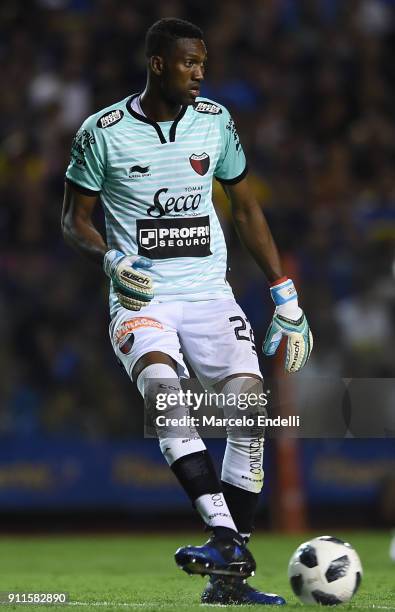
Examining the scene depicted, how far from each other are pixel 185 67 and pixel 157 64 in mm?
157

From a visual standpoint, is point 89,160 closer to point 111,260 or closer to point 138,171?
point 138,171

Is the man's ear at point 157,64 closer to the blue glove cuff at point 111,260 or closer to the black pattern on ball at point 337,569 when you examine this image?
the blue glove cuff at point 111,260

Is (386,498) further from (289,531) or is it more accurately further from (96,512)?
(96,512)

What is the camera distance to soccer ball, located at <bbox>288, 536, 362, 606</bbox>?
18.0 feet

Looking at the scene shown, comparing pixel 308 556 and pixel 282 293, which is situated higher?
pixel 282 293

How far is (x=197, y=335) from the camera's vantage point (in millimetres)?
5898

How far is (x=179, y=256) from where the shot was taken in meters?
5.91

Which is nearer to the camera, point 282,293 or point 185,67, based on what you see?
point 185,67

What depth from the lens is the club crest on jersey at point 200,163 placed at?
5957mm

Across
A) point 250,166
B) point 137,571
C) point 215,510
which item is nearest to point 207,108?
point 215,510

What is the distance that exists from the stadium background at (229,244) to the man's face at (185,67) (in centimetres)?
434

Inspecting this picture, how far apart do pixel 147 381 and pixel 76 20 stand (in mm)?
9442

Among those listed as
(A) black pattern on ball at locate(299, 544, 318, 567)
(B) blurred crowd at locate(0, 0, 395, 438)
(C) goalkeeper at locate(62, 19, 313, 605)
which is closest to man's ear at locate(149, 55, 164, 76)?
(C) goalkeeper at locate(62, 19, 313, 605)

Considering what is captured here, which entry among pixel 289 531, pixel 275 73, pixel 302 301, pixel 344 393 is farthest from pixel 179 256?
pixel 275 73
